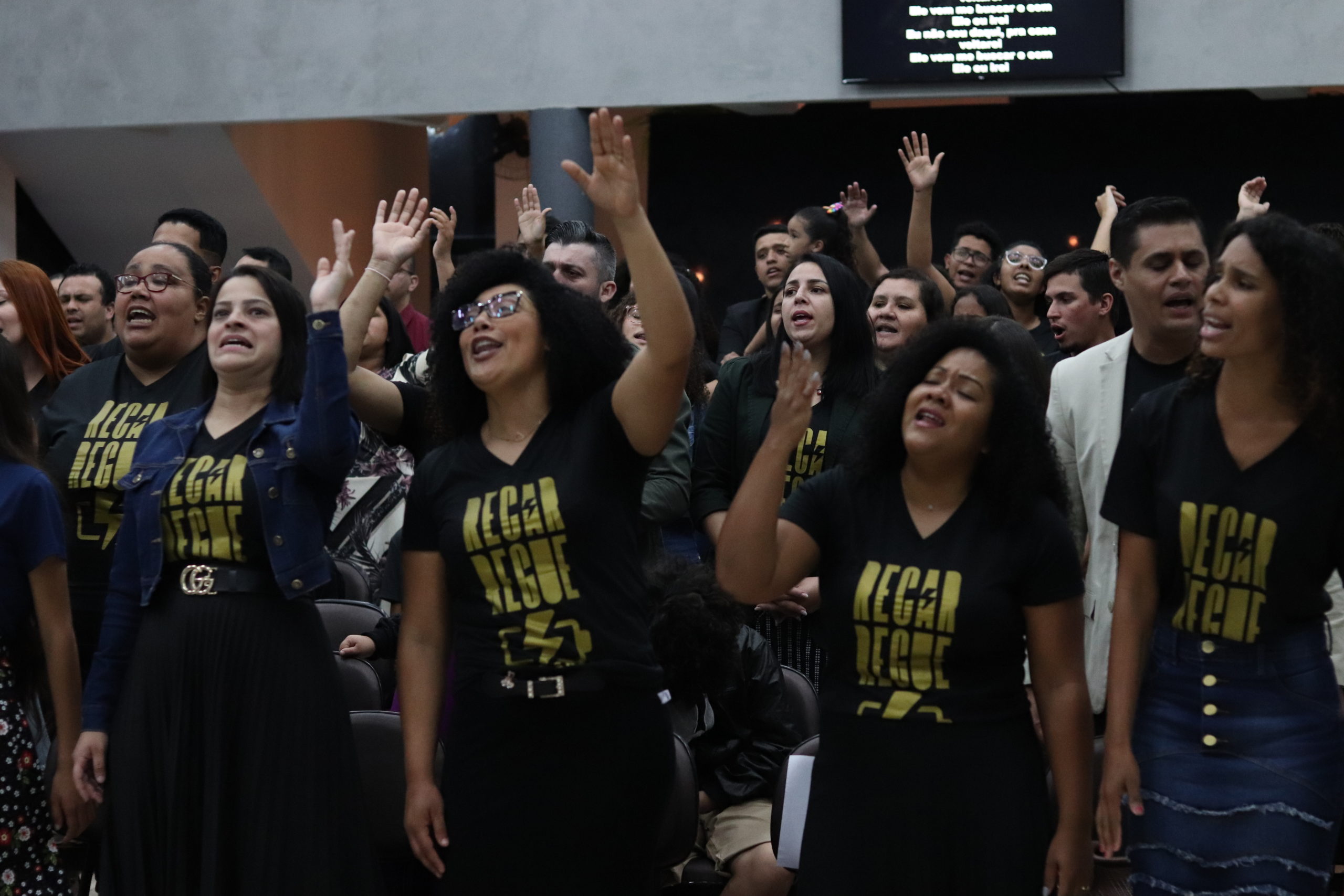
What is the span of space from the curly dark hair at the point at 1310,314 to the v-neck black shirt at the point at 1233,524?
2.2 inches

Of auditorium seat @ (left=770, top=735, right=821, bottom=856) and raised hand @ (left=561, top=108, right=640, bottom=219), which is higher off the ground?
raised hand @ (left=561, top=108, right=640, bottom=219)

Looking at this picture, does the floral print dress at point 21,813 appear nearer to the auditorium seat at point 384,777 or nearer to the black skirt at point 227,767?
the black skirt at point 227,767

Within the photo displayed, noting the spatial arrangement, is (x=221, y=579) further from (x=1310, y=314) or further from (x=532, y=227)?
(x=1310, y=314)

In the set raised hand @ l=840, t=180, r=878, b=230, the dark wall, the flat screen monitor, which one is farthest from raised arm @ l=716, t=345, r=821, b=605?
the dark wall

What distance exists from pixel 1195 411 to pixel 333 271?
5.18 feet

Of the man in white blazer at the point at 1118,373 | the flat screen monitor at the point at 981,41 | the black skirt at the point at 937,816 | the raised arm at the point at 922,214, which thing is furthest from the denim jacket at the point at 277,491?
the flat screen monitor at the point at 981,41

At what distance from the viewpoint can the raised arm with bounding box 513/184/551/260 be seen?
165 inches

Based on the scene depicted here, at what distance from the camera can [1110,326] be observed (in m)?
4.38

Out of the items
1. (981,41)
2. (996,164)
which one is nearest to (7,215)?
(981,41)

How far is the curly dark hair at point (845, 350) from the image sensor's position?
3916mm

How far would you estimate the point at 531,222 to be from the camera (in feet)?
13.9

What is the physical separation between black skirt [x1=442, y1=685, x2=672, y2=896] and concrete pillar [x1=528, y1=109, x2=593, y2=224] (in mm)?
5362

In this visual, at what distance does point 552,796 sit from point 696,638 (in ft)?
3.31

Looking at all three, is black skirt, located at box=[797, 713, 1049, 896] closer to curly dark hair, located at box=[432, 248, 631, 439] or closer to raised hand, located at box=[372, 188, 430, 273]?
curly dark hair, located at box=[432, 248, 631, 439]
